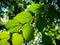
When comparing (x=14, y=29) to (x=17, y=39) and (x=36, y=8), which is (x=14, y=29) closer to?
(x=17, y=39)

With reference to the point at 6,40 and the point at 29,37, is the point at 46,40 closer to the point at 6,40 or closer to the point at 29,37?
the point at 29,37

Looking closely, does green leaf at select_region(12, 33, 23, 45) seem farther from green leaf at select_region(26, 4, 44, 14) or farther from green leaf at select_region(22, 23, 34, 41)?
green leaf at select_region(26, 4, 44, 14)

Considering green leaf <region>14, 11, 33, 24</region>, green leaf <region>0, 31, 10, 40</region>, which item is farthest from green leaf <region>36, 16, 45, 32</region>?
green leaf <region>0, 31, 10, 40</region>

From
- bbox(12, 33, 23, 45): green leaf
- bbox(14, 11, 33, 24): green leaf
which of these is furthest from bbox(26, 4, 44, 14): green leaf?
bbox(12, 33, 23, 45): green leaf

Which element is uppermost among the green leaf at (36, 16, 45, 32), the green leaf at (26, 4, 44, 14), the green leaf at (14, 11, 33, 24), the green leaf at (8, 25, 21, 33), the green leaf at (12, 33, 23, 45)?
the green leaf at (26, 4, 44, 14)

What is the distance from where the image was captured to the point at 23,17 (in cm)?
78

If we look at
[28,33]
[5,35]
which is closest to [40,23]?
[28,33]

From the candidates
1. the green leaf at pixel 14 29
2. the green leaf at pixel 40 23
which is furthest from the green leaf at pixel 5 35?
the green leaf at pixel 40 23

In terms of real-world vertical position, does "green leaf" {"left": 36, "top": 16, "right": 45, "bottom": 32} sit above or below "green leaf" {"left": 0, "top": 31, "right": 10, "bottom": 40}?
above

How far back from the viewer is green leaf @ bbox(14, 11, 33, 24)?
2.58 ft

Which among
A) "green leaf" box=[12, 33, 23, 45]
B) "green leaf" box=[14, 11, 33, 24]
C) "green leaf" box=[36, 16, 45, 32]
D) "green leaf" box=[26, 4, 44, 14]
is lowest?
"green leaf" box=[12, 33, 23, 45]

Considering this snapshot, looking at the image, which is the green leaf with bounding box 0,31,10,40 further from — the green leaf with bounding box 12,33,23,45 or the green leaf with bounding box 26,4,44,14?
the green leaf with bounding box 26,4,44,14

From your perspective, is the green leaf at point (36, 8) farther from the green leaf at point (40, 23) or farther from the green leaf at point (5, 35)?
the green leaf at point (5, 35)

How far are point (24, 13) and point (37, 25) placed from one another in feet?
0.32
